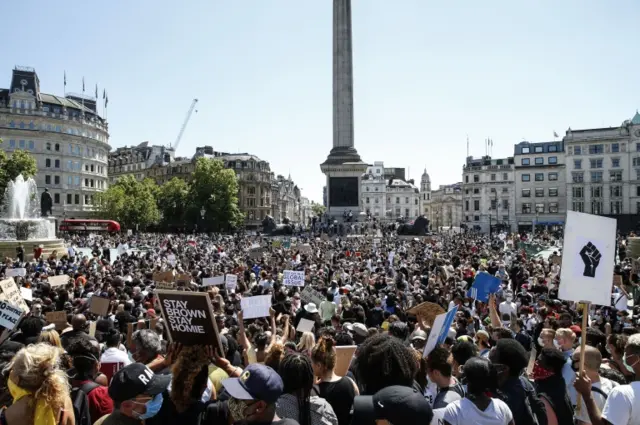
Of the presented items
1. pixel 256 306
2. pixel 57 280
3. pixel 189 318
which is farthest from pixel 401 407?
pixel 57 280

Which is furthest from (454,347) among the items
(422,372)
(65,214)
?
(65,214)

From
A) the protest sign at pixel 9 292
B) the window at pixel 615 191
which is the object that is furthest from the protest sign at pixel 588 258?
the window at pixel 615 191

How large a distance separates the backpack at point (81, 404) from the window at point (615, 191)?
4038 inches

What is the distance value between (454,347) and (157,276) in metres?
12.3

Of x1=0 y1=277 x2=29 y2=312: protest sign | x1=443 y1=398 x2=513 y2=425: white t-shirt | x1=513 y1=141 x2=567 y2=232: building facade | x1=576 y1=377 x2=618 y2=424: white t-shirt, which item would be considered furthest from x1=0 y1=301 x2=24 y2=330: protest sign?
x1=513 y1=141 x2=567 y2=232: building facade

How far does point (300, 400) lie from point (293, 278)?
40.1ft

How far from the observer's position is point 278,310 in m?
13.2

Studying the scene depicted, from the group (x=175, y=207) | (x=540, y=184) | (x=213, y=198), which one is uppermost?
(x=540, y=184)

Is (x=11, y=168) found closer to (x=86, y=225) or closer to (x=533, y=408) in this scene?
(x=86, y=225)

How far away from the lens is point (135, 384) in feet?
13.2

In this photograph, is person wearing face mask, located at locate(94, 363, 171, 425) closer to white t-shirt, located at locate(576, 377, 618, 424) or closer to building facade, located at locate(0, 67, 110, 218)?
white t-shirt, located at locate(576, 377, 618, 424)

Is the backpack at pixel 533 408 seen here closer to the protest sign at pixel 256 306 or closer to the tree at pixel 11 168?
the protest sign at pixel 256 306

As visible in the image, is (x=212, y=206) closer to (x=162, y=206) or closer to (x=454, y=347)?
(x=162, y=206)

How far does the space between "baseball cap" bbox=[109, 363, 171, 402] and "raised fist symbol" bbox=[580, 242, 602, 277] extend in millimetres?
3952
